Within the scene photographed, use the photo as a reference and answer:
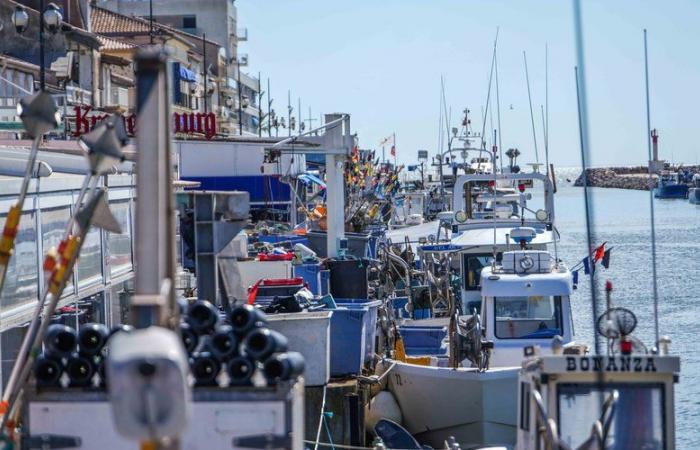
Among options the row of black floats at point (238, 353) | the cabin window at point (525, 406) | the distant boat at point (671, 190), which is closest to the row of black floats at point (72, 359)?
the row of black floats at point (238, 353)

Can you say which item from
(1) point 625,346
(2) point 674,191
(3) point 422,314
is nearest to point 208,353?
(1) point 625,346

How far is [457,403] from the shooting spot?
58.2 feet

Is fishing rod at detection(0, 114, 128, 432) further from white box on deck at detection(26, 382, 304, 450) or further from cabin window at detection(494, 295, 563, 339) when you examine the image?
cabin window at detection(494, 295, 563, 339)

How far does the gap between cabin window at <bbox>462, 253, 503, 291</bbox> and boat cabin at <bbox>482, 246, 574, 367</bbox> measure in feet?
13.6

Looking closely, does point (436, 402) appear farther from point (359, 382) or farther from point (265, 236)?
point (265, 236)

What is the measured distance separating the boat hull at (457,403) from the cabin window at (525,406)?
636cm

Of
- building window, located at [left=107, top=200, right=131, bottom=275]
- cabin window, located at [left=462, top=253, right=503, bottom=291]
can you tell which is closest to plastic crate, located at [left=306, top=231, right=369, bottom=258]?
cabin window, located at [left=462, top=253, right=503, bottom=291]

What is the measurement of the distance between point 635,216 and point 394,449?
319 feet

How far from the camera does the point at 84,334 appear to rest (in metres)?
7.44

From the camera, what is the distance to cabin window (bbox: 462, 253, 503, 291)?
899 inches

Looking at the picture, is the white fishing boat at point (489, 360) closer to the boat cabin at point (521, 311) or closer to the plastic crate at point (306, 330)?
the boat cabin at point (521, 311)

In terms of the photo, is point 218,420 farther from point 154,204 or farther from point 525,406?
point 525,406

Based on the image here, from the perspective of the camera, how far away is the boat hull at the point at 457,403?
678 inches

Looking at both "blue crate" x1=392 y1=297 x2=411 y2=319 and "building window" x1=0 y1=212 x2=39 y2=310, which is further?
"blue crate" x1=392 y1=297 x2=411 y2=319
